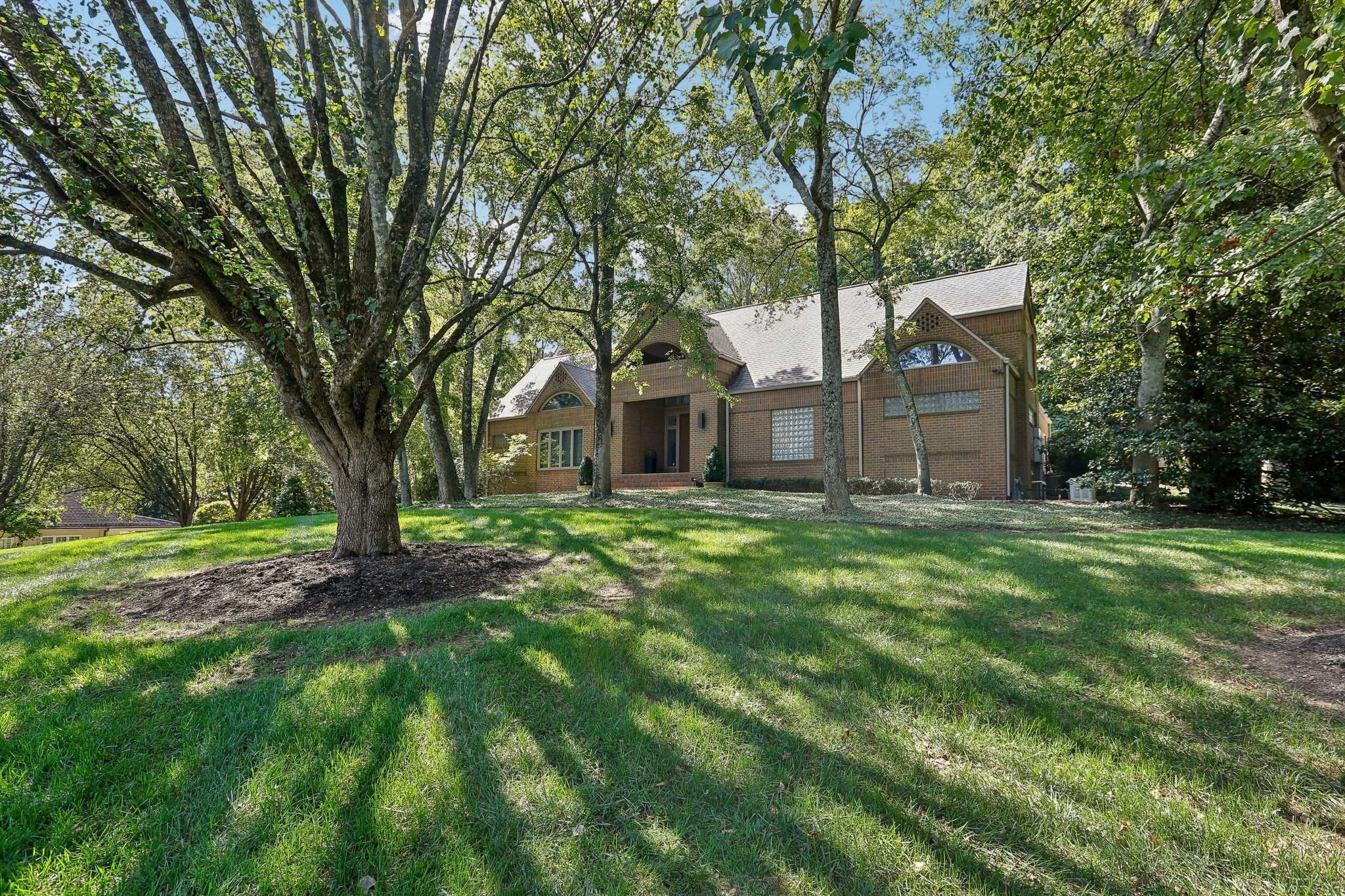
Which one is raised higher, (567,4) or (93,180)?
(567,4)

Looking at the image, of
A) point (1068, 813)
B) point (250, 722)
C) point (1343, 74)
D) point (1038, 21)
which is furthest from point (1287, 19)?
point (250, 722)

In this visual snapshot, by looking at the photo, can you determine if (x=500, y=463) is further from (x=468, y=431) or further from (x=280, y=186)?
(x=280, y=186)

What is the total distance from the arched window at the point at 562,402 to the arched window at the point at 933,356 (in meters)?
13.5

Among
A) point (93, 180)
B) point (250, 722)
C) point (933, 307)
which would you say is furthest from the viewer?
point (933, 307)

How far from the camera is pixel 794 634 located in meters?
4.17

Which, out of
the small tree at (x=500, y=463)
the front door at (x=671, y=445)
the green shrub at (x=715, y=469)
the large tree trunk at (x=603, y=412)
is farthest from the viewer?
the front door at (x=671, y=445)

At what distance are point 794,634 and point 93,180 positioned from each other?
6.68m

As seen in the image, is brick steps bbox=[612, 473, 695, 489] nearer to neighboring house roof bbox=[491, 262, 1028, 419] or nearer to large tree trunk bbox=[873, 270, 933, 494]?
neighboring house roof bbox=[491, 262, 1028, 419]

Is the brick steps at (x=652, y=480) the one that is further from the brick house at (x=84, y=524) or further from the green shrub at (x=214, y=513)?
the brick house at (x=84, y=524)

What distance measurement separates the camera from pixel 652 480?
22.8 m

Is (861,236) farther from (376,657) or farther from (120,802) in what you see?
(120,802)

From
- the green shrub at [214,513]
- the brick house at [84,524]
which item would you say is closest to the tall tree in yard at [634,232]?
the green shrub at [214,513]

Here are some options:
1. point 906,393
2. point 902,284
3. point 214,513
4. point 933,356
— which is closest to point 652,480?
point 906,393

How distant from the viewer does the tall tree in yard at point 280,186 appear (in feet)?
15.0
